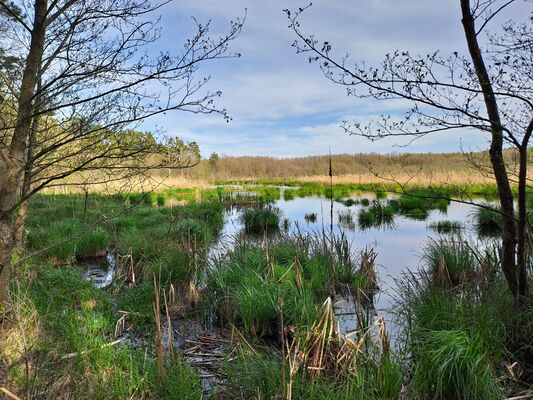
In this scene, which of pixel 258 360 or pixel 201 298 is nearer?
pixel 258 360

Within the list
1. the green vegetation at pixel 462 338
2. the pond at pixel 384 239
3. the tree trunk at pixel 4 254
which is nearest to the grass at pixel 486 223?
the pond at pixel 384 239

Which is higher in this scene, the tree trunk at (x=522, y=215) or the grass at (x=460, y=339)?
the tree trunk at (x=522, y=215)

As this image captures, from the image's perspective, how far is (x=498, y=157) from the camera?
3119 mm

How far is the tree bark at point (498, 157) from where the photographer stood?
10.2 ft

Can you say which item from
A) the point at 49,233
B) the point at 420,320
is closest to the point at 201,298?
the point at 420,320

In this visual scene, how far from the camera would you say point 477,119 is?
2844 mm

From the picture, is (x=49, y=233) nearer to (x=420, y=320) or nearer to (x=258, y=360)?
(x=258, y=360)

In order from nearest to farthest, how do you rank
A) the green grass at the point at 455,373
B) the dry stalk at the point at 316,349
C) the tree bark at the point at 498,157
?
the green grass at the point at 455,373 < the dry stalk at the point at 316,349 < the tree bark at the point at 498,157

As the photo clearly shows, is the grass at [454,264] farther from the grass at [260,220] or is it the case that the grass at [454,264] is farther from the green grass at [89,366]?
the grass at [260,220]

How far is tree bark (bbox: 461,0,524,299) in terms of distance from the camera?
3098 mm

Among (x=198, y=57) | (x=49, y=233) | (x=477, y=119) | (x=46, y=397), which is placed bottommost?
(x=46, y=397)

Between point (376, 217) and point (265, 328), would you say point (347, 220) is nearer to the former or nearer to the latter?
point (376, 217)

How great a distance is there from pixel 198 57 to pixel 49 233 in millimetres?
6284

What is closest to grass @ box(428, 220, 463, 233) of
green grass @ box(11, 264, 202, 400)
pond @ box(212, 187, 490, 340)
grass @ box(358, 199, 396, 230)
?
pond @ box(212, 187, 490, 340)
